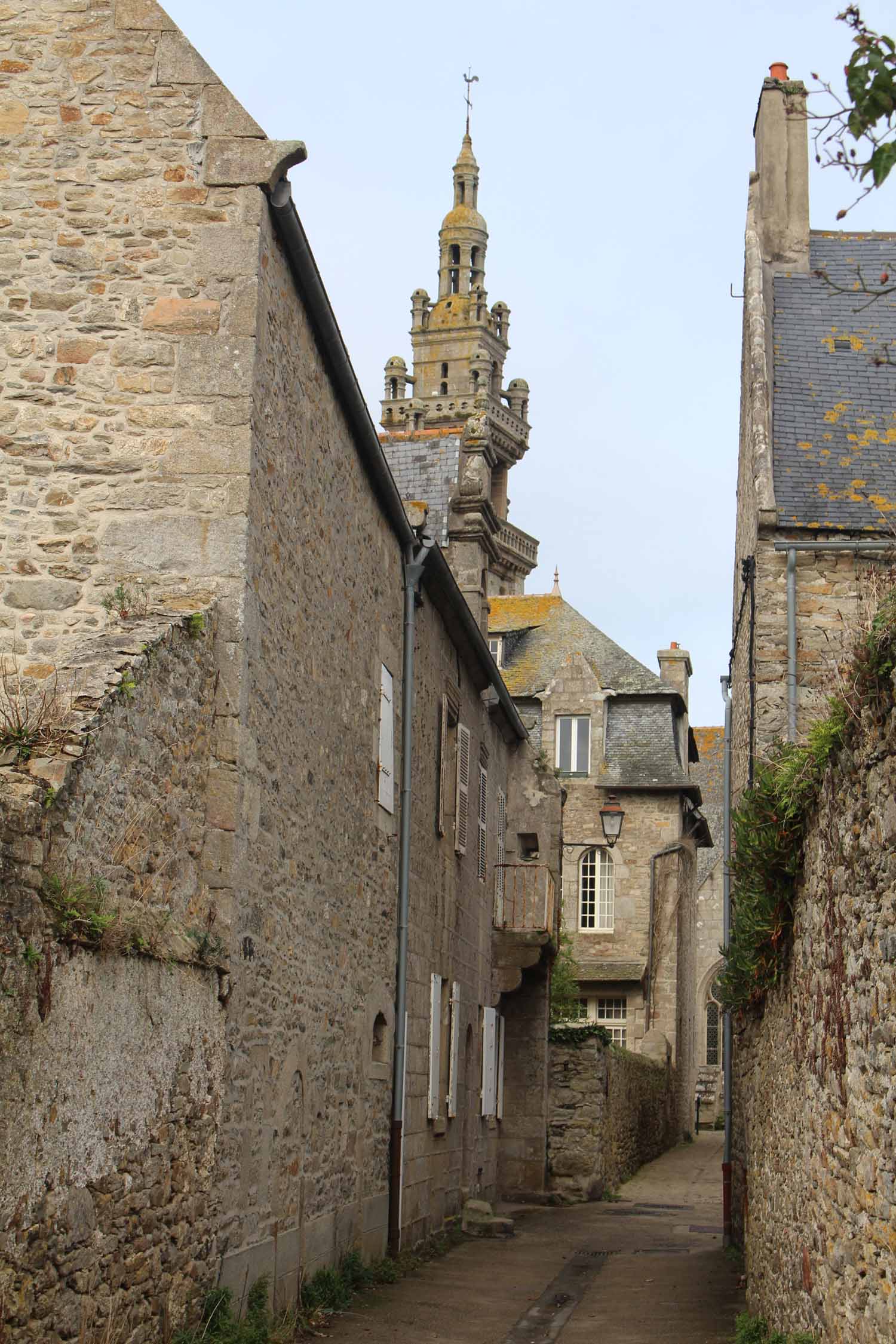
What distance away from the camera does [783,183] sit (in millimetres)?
16078

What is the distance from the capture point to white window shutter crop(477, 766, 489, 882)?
1773 centimetres

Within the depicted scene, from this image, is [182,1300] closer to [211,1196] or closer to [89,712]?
[211,1196]

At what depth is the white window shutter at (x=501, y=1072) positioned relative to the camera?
19.2 m

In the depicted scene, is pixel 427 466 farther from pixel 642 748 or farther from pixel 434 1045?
pixel 642 748

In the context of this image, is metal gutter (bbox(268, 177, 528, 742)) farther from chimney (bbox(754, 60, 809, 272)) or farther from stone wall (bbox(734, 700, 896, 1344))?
chimney (bbox(754, 60, 809, 272))

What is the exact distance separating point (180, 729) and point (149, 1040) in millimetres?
1488

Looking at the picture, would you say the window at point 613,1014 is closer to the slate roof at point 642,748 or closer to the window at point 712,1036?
the slate roof at point 642,748

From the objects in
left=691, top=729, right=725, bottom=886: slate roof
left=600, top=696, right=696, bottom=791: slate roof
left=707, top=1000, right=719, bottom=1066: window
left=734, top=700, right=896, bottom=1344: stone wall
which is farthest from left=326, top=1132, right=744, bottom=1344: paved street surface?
left=707, top=1000, right=719, bottom=1066: window

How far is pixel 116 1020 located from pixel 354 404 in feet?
18.0

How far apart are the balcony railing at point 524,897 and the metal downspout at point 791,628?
7.22m

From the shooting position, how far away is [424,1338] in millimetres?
9328

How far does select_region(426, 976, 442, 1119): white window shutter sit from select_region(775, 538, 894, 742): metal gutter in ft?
14.0

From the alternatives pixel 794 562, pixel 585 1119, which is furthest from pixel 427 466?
pixel 794 562

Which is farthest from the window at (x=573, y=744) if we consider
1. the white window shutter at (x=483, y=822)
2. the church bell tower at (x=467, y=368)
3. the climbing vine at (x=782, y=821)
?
the church bell tower at (x=467, y=368)
